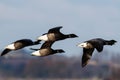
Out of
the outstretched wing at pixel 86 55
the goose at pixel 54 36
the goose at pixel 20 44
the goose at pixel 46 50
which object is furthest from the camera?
the outstretched wing at pixel 86 55

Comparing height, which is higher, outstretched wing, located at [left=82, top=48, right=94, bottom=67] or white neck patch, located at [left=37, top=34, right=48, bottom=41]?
white neck patch, located at [left=37, top=34, right=48, bottom=41]

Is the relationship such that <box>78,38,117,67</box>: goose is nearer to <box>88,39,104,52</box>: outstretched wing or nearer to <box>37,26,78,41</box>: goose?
<box>88,39,104,52</box>: outstretched wing

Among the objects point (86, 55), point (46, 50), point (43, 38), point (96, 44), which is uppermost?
point (43, 38)

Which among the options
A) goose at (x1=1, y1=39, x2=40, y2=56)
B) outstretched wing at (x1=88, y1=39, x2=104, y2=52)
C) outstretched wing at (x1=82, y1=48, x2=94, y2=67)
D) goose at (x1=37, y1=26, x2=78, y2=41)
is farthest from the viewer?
outstretched wing at (x1=82, y1=48, x2=94, y2=67)

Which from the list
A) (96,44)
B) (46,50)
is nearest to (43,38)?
(46,50)

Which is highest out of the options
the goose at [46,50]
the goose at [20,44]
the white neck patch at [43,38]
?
the white neck patch at [43,38]

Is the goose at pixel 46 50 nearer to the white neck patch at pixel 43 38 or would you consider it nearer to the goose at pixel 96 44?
the white neck patch at pixel 43 38

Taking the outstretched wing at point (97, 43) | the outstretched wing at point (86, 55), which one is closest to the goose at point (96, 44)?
the outstretched wing at point (97, 43)

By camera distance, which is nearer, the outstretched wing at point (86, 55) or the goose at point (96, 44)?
the goose at point (96, 44)

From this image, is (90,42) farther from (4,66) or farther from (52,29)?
(4,66)

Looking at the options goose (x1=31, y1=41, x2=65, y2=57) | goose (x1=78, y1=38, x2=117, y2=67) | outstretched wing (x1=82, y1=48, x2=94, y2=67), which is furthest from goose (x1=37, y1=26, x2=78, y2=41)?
outstretched wing (x1=82, y1=48, x2=94, y2=67)

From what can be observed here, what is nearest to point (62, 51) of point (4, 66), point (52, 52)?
point (52, 52)

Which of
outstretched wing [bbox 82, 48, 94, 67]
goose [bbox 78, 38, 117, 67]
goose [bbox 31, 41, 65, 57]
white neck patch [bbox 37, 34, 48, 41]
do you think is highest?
white neck patch [bbox 37, 34, 48, 41]

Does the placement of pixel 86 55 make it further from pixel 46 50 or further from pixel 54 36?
pixel 54 36
